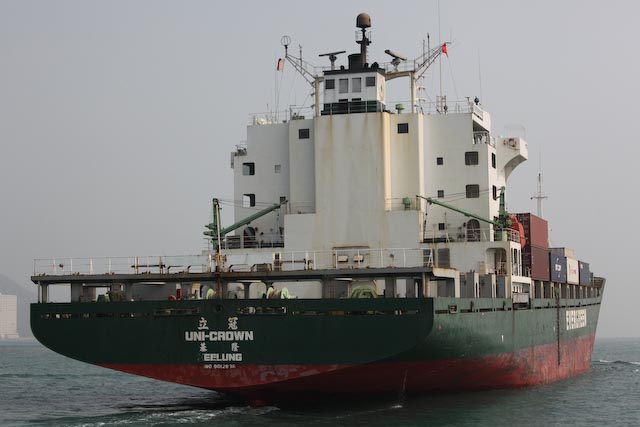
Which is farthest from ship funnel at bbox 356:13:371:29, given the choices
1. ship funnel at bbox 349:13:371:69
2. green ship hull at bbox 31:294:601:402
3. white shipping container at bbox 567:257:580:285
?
white shipping container at bbox 567:257:580:285

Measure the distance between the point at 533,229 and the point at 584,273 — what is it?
12.0 metres

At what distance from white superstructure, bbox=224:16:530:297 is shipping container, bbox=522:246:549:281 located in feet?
5.16

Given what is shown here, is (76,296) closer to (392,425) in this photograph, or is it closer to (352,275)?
(352,275)

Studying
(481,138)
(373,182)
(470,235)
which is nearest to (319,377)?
(373,182)

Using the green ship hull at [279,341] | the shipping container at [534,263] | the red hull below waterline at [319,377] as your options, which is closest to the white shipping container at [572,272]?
the shipping container at [534,263]

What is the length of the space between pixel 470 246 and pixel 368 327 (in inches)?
317

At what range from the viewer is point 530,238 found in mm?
38594

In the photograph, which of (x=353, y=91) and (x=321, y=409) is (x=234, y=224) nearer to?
(x=353, y=91)

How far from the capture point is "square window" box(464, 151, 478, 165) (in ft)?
113

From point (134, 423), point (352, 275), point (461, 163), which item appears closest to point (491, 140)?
point (461, 163)

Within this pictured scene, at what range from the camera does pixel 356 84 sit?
3456 centimetres

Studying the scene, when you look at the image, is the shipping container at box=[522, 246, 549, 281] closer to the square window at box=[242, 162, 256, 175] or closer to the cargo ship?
the cargo ship

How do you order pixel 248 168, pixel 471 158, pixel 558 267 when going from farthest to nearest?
pixel 558 267 < pixel 248 168 < pixel 471 158

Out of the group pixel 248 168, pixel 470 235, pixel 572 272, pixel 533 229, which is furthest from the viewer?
pixel 572 272
